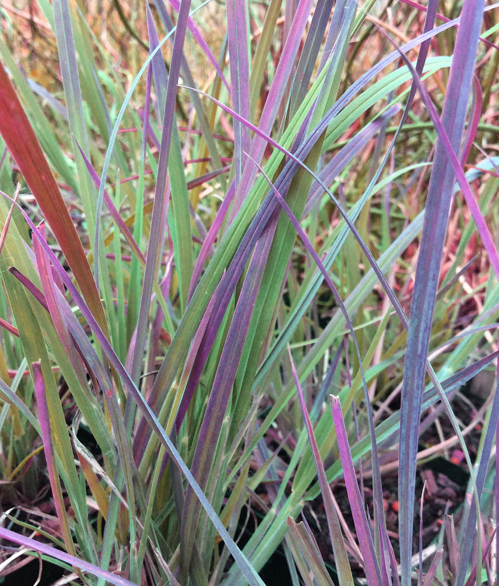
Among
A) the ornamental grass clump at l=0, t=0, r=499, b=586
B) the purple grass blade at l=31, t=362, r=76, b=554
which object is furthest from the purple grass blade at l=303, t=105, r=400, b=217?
the purple grass blade at l=31, t=362, r=76, b=554

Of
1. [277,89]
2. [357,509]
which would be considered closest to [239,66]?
[277,89]

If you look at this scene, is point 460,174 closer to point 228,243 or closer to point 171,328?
point 228,243

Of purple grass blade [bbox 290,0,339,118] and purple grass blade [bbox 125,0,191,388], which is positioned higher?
purple grass blade [bbox 290,0,339,118]

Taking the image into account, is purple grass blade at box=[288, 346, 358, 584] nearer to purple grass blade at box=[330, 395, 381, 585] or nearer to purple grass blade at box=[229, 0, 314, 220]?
purple grass blade at box=[330, 395, 381, 585]

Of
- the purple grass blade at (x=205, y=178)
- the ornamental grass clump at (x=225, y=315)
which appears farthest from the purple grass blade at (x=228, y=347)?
the purple grass blade at (x=205, y=178)

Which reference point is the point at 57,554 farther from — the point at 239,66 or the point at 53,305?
the point at 239,66

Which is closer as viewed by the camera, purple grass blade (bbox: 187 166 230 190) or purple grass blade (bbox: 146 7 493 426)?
purple grass blade (bbox: 146 7 493 426)
